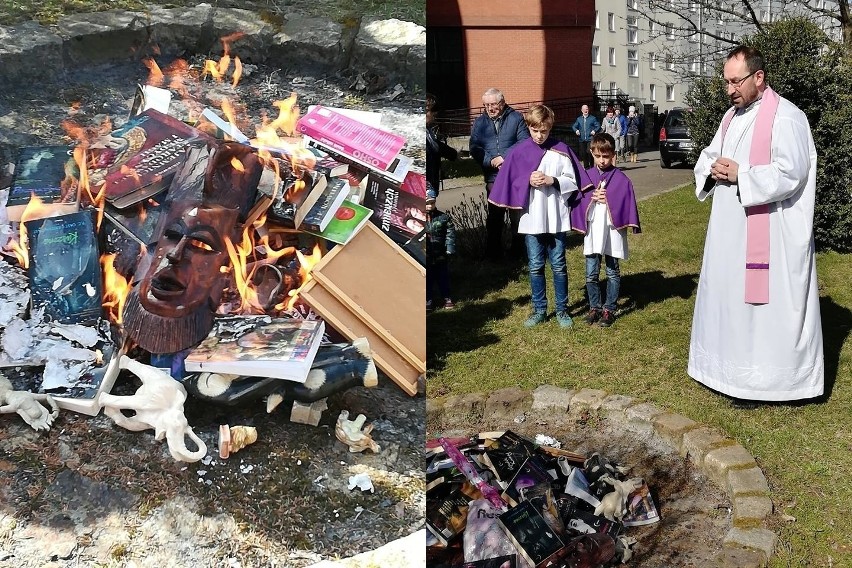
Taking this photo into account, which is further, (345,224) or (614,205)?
(614,205)

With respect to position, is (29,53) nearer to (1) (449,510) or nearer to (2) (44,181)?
(2) (44,181)

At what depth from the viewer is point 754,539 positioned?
3.11 meters

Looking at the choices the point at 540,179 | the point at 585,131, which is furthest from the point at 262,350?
the point at 585,131

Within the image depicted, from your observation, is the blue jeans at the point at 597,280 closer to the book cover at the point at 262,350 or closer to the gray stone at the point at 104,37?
the book cover at the point at 262,350

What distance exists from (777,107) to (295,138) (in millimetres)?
2910

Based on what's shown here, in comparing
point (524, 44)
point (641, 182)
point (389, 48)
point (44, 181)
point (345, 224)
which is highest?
point (524, 44)

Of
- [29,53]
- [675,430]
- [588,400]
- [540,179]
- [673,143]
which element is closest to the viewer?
[29,53]

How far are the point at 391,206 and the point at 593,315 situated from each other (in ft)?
13.7

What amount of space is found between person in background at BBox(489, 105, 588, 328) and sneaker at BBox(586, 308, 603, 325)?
0.19 m

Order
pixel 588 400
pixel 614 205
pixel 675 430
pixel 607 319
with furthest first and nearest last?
1. pixel 607 319
2. pixel 614 205
3. pixel 588 400
4. pixel 675 430

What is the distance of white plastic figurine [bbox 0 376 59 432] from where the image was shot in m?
2.40

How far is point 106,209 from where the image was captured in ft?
7.93

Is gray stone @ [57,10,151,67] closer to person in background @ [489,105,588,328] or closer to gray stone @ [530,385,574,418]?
gray stone @ [530,385,574,418]

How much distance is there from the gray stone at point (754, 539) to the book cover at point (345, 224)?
6.61ft
